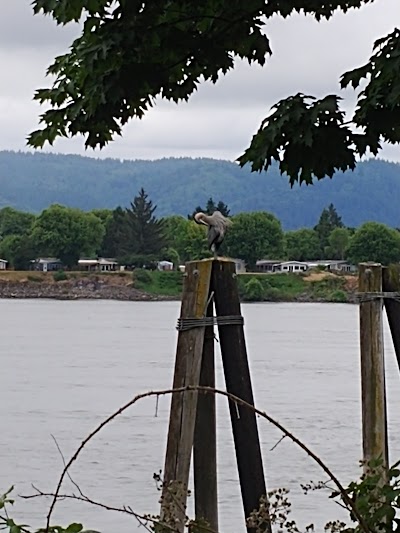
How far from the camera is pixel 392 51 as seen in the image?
15.7 feet

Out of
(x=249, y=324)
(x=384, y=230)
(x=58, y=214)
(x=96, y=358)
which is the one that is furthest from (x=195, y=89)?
(x=58, y=214)

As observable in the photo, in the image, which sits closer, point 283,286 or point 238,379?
point 238,379

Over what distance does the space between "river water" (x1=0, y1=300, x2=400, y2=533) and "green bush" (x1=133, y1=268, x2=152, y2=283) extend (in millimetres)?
44532

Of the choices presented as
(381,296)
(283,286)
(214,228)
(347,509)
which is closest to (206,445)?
(214,228)

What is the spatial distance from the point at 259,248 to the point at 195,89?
350ft

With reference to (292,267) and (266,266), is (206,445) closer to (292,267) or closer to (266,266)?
(266,266)

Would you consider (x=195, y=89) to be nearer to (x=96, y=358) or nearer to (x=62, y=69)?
(x=62, y=69)

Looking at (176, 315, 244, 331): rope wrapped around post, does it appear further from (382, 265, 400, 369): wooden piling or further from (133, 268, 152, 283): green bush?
(133, 268, 152, 283): green bush

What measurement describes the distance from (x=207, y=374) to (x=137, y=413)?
79.1 feet

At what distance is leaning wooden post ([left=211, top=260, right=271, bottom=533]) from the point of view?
6.68 meters

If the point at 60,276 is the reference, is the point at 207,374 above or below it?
below

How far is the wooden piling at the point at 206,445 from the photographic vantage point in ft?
22.1

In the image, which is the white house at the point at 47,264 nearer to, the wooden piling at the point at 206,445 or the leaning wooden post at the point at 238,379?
the wooden piling at the point at 206,445

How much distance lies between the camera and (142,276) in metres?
118
